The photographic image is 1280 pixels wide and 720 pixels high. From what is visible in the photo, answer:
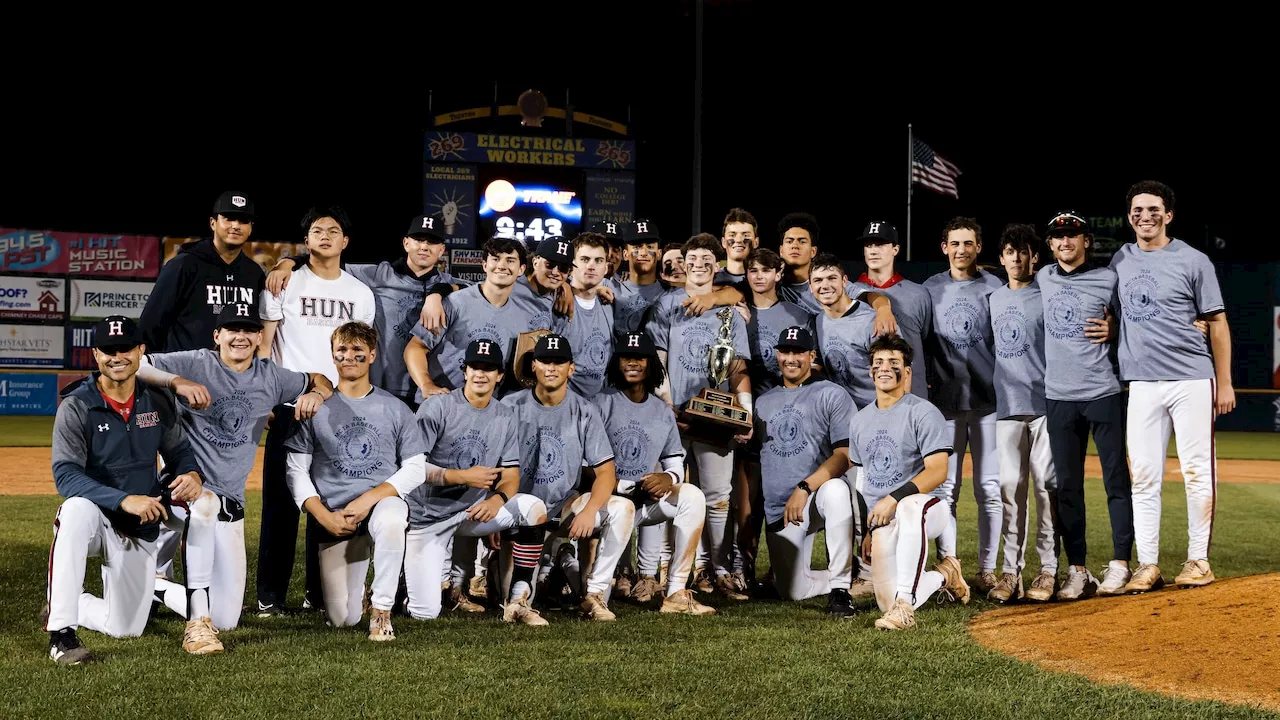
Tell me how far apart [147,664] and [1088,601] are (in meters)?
4.37

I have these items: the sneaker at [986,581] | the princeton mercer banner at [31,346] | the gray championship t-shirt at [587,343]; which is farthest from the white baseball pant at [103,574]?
the princeton mercer banner at [31,346]

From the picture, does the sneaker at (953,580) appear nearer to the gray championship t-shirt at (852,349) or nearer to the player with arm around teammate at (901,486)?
the player with arm around teammate at (901,486)

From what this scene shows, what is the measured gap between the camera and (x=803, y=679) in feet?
13.9

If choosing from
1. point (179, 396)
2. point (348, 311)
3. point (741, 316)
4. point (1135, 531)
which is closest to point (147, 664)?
point (179, 396)

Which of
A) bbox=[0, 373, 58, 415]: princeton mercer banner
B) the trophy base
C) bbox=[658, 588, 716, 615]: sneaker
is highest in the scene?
the trophy base

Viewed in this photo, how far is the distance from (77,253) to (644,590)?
1736cm

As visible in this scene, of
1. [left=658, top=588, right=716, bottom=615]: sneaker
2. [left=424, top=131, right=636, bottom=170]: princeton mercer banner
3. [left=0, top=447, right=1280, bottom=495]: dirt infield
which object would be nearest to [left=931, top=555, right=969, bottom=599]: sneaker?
[left=658, top=588, right=716, bottom=615]: sneaker

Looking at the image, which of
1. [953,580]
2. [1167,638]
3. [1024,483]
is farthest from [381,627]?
[1024,483]

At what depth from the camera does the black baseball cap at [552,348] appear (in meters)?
5.50

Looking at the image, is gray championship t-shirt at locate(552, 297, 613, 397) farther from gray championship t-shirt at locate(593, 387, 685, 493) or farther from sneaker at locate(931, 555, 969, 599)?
sneaker at locate(931, 555, 969, 599)

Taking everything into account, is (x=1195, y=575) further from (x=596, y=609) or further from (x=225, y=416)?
(x=225, y=416)

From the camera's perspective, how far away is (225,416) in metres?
5.02

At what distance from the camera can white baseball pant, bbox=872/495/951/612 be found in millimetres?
5270

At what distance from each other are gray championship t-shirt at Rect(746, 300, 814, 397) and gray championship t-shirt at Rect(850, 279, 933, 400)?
1.26 ft
